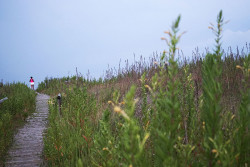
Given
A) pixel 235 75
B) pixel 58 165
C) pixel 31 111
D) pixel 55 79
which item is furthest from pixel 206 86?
pixel 55 79

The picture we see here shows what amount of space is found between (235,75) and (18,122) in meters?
8.23

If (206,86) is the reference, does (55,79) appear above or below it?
above

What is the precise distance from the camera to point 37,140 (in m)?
7.07

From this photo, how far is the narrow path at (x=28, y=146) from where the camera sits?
222 inches

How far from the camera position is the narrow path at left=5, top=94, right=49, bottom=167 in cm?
565

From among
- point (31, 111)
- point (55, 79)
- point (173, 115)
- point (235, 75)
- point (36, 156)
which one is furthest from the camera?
point (55, 79)

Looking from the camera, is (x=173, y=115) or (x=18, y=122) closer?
(x=173, y=115)

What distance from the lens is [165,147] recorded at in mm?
1392

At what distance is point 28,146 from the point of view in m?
6.63

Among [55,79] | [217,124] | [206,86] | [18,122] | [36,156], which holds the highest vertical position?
[55,79]

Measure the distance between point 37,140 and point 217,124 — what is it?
6645 mm

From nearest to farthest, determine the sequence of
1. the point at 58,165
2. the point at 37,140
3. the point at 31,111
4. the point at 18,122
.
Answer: the point at 58,165, the point at 37,140, the point at 18,122, the point at 31,111

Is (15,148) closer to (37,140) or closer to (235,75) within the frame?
(37,140)

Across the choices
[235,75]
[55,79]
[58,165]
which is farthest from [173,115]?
[55,79]
